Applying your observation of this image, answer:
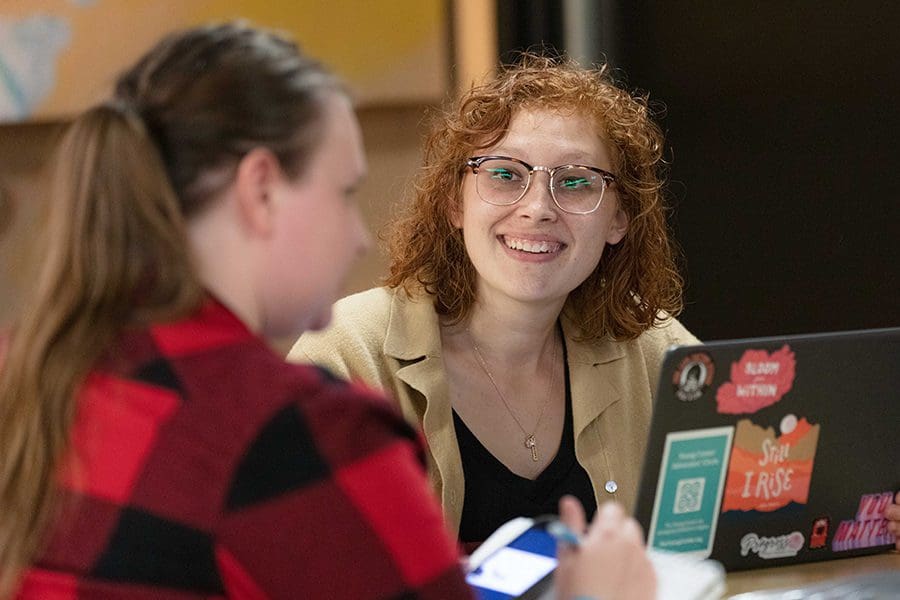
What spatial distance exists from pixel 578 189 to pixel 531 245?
131 millimetres

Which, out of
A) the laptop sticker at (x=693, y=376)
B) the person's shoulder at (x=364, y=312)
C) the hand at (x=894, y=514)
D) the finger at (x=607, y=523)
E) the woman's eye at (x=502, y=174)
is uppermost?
the woman's eye at (x=502, y=174)

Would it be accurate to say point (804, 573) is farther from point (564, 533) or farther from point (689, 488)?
point (564, 533)

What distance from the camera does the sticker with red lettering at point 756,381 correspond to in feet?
4.75

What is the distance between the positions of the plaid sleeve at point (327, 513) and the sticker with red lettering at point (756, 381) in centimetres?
57

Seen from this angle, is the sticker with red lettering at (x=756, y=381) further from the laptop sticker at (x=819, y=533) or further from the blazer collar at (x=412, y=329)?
the blazer collar at (x=412, y=329)

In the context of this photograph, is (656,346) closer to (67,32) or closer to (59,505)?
(59,505)

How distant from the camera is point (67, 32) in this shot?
3164 mm

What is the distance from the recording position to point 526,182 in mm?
2066

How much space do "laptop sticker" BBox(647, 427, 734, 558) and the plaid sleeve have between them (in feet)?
1.71

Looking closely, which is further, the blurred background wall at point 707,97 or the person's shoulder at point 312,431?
the blurred background wall at point 707,97

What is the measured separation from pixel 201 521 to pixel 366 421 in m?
0.15

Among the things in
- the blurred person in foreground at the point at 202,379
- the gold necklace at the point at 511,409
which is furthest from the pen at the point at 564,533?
the gold necklace at the point at 511,409

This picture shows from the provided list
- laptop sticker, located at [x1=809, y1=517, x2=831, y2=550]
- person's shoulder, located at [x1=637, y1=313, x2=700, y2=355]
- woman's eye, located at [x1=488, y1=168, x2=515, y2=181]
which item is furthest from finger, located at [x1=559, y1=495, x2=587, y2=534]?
person's shoulder, located at [x1=637, y1=313, x2=700, y2=355]

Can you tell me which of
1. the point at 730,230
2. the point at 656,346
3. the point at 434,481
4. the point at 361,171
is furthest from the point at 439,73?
the point at 361,171
